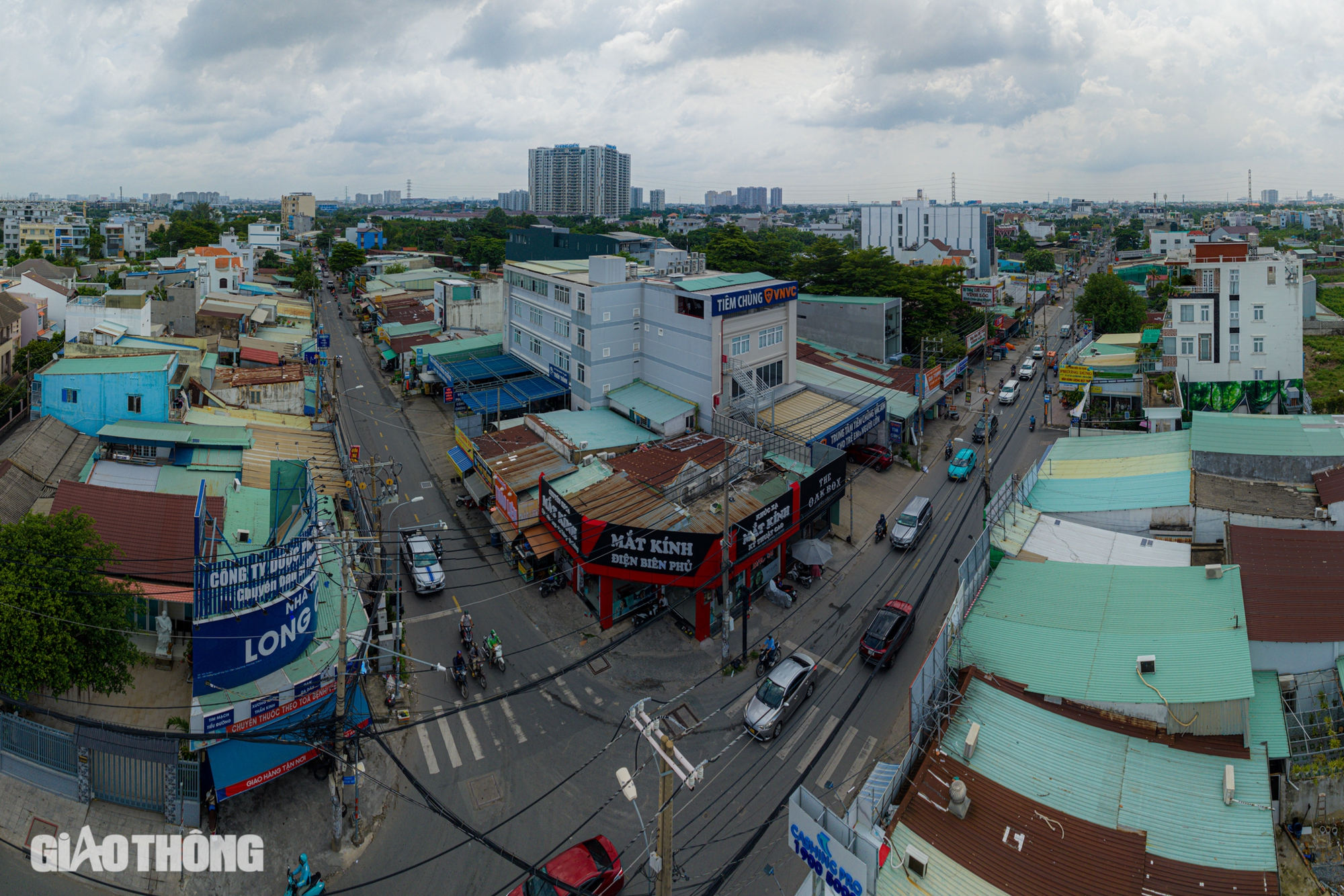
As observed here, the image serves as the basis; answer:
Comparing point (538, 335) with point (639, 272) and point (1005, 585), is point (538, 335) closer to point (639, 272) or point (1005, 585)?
point (639, 272)

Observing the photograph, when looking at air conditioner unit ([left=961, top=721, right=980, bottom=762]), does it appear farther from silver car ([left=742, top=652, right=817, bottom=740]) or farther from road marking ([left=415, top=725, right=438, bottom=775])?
road marking ([left=415, top=725, right=438, bottom=775])

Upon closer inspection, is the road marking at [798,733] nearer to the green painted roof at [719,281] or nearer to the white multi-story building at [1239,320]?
the green painted roof at [719,281]

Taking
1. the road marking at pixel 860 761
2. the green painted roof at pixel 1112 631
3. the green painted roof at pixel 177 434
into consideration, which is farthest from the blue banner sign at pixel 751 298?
the green painted roof at pixel 177 434

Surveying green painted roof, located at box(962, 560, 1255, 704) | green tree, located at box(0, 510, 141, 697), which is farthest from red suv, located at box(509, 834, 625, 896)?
green tree, located at box(0, 510, 141, 697)

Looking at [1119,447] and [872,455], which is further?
[872,455]

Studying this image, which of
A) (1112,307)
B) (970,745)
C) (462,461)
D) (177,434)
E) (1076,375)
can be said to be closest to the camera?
(970,745)

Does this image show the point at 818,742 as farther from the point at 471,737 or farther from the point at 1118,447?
the point at 1118,447

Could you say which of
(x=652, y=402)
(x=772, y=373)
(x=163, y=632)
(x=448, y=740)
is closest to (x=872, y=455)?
(x=772, y=373)
